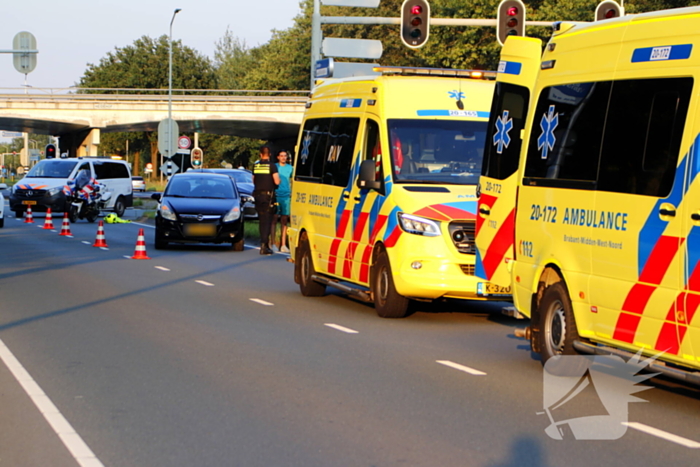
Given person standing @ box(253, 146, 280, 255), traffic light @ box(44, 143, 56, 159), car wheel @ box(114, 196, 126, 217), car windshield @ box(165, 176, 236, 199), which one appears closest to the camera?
person standing @ box(253, 146, 280, 255)

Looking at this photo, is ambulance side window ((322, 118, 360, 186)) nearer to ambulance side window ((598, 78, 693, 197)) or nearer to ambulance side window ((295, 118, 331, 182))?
ambulance side window ((295, 118, 331, 182))

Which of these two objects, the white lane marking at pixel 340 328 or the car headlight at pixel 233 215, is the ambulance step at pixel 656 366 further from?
the car headlight at pixel 233 215

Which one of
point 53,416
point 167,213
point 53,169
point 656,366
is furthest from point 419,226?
point 53,169

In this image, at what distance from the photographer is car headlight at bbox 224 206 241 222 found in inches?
867

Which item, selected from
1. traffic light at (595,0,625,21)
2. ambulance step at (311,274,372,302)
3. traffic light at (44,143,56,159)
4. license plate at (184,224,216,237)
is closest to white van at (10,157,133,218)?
license plate at (184,224,216,237)

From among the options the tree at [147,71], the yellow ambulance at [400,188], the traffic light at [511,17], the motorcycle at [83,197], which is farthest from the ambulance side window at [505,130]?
the tree at [147,71]

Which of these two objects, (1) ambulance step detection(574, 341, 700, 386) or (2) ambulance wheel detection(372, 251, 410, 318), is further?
(2) ambulance wheel detection(372, 251, 410, 318)

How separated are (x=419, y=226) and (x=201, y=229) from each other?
11245 millimetres

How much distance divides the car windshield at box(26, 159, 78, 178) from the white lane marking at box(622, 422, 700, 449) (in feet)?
105

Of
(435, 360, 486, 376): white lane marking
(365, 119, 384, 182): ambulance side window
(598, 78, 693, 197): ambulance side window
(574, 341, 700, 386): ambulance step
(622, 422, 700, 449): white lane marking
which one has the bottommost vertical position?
(435, 360, 486, 376): white lane marking

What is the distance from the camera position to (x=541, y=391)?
25.9ft

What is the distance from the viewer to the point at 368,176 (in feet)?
38.6

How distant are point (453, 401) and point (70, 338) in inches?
170

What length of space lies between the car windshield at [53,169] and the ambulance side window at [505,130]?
28.7 m
